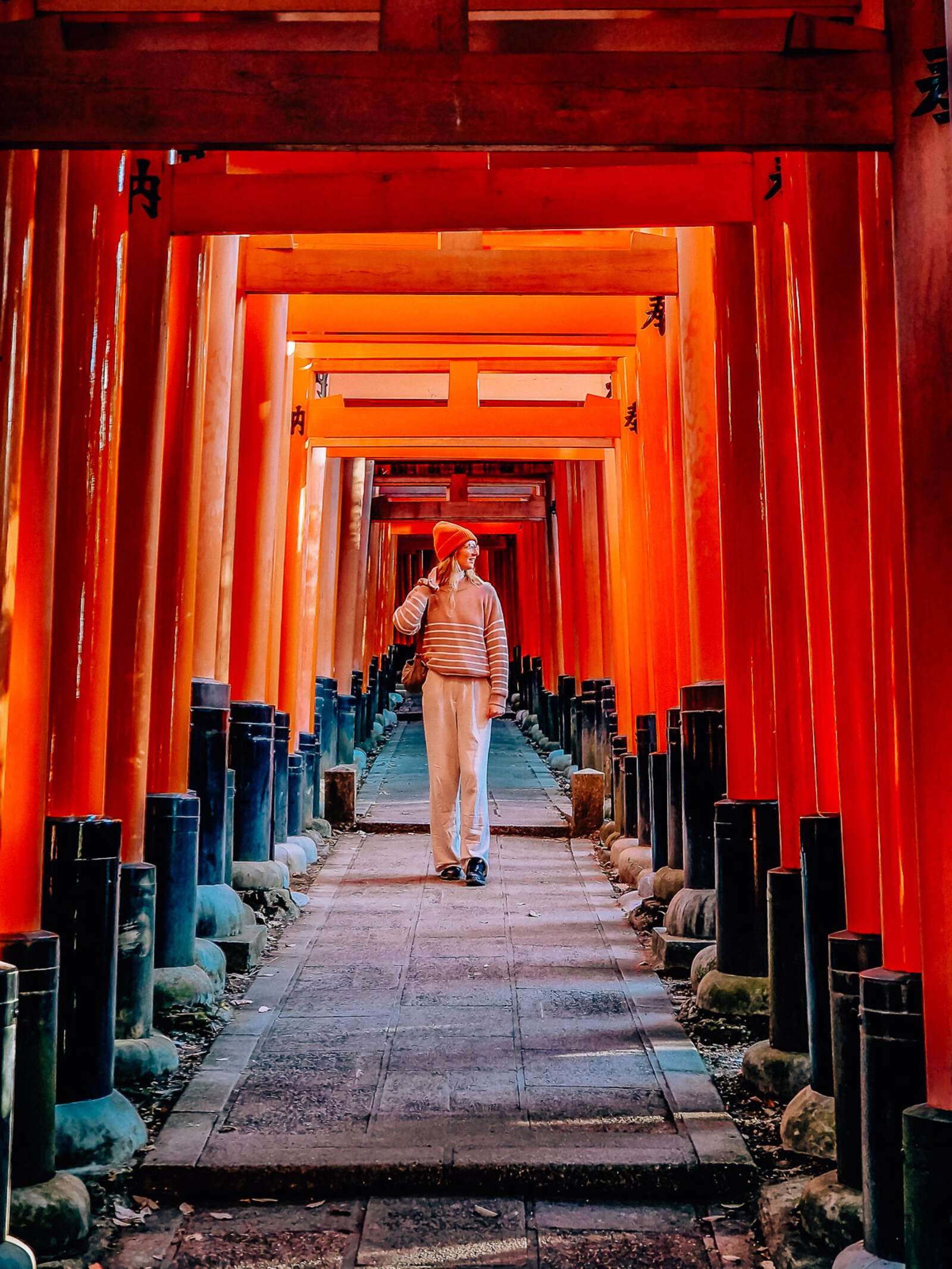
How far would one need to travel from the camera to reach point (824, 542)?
3.28 metres

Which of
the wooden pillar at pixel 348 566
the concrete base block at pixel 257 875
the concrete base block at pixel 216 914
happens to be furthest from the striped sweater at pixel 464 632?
the wooden pillar at pixel 348 566

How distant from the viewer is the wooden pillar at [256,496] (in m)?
6.52

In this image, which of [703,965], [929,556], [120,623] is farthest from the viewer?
[703,965]

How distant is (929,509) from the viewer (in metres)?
2.40

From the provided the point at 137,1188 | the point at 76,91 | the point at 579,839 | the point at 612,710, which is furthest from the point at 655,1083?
the point at 612,710

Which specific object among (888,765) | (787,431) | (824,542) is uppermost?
(787,431)

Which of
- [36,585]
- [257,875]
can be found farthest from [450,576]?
[36,585]

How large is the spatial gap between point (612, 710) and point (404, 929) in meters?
5.77

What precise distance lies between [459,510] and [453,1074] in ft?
43.7

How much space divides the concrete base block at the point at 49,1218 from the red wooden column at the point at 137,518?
131 centimetres

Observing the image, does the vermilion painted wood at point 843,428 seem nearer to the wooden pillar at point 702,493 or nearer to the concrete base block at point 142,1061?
the wooden pillar at point 702,493

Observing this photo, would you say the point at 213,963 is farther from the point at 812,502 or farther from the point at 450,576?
the point at 450,576

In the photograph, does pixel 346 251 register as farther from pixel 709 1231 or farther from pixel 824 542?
pixel 709 1231

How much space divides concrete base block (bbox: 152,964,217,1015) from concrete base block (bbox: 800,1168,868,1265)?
233 cm
